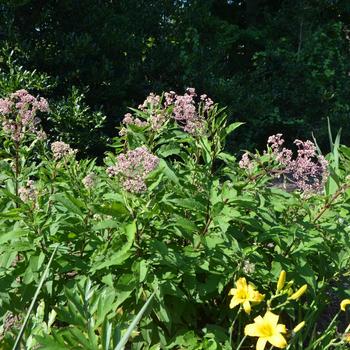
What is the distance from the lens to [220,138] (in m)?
2.57

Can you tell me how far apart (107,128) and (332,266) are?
410cm

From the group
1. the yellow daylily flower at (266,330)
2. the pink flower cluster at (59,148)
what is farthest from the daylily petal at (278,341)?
the pink flower cluster at (59,148)

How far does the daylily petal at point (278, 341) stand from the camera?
1770 mm

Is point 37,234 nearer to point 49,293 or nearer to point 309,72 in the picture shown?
point 49,293

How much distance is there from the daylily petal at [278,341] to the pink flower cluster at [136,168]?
0.68m

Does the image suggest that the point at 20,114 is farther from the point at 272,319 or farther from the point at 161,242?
the point at 272,319

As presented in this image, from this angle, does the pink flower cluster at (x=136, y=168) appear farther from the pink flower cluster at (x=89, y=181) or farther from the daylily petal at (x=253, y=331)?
the daylily petal at (x=253, y=331)

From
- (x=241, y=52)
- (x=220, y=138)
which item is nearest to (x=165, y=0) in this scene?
(x=241, y=52)

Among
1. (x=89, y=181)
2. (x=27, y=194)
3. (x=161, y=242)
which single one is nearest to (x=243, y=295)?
(x=161, y=242)

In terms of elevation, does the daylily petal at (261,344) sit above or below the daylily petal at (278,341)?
below

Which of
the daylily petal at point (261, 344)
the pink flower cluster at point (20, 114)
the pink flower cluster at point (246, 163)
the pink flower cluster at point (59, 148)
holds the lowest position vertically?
the daylily petal at point (261, 344)

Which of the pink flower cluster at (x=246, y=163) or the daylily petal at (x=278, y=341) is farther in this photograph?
the pink flower cluster at (x=246, y=163)

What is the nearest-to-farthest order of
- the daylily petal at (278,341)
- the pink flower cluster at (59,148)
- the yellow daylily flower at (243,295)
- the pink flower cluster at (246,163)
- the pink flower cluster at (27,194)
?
the daylily petal at (278,341) → the yellow daylily flower at (243,295) → the pink flower cluster at (27,194) → the pink flower cluster at (59,148) → the pink flower cluster at (246,163)

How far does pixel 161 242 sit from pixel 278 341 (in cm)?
61
